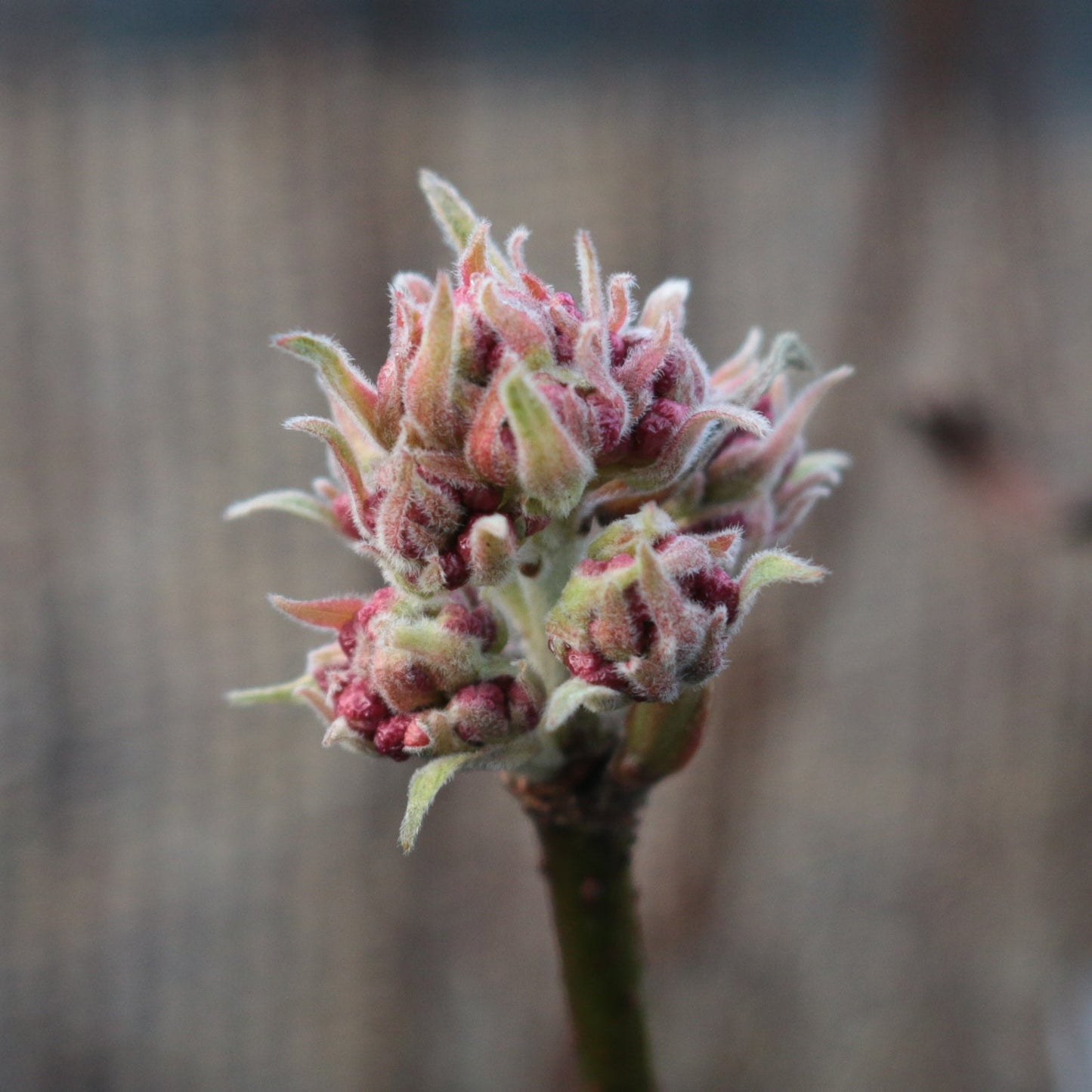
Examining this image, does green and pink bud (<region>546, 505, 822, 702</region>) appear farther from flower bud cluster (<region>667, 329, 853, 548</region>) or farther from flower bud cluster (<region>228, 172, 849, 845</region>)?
flower bud cluster (<region>667, 329, 853, 548</region>)

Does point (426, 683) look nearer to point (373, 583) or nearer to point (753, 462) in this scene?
point (753, 462)

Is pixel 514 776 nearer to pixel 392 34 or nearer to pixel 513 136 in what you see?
pixel 392 34

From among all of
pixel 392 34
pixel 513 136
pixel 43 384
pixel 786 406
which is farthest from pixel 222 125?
pixel 786 406

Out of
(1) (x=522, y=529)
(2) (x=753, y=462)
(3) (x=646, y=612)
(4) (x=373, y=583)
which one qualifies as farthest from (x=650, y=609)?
(4) (x=373, y=583)

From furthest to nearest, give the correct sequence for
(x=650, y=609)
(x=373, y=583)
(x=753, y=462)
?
(x=373, y=583) → (x=753, y=462) → (x=650, y=609)

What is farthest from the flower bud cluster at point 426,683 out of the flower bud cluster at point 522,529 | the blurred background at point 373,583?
the blurred background at point 373,583

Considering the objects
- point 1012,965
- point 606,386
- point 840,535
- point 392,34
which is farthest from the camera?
point 1012,965
